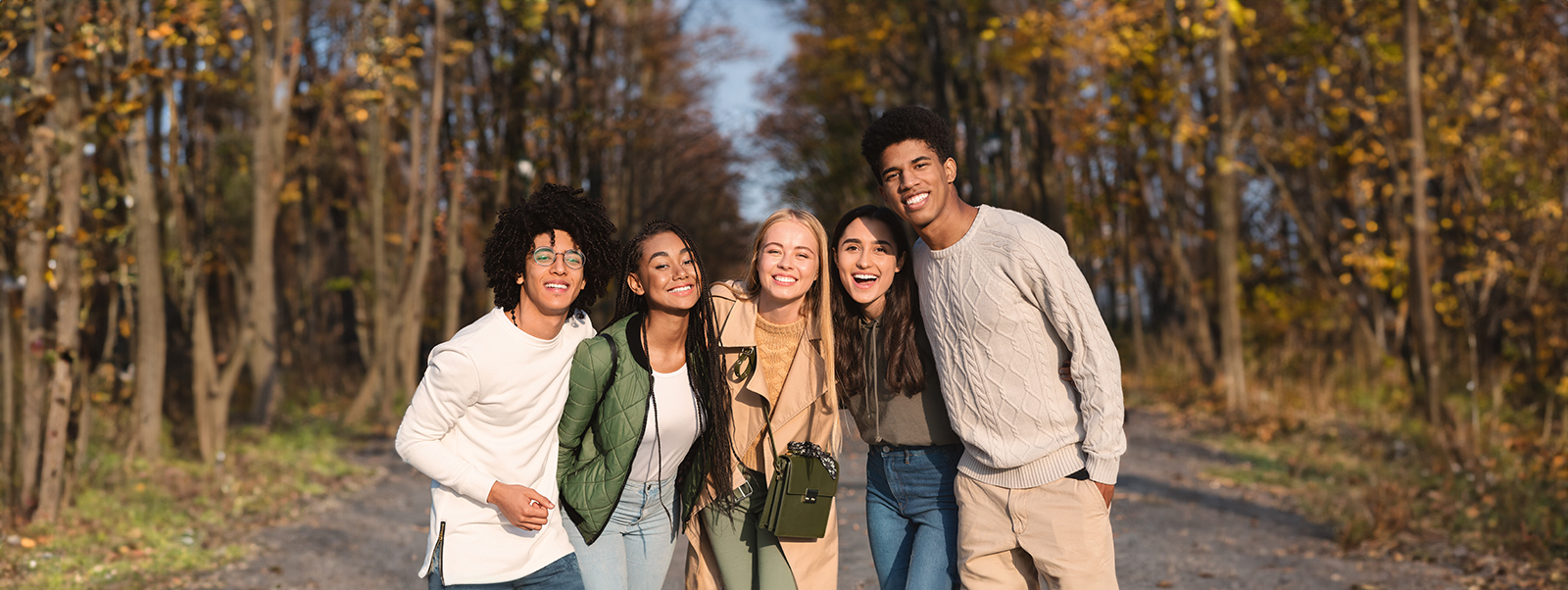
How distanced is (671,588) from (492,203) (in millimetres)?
9598

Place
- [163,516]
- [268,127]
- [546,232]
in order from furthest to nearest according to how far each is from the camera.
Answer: [268,127] → [163,516] → [546,232]

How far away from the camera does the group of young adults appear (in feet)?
10.3

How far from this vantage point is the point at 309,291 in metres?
17.8

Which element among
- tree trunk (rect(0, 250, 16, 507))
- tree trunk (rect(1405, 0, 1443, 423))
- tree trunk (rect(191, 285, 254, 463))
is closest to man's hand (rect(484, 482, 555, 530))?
tree trunk (rect(0, 250, 16, 507))

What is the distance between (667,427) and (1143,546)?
14.9ft

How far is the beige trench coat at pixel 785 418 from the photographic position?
371 cm

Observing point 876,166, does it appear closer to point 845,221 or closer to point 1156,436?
point 845,221

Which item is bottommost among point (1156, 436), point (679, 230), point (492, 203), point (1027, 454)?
point (1156, 436)

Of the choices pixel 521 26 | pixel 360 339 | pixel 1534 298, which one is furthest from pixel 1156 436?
pixel 360 339

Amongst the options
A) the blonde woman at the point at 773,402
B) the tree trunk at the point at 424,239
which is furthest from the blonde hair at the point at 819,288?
the tree trunk at the point at 424,239

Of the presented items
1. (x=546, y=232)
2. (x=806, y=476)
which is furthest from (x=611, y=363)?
(x=806, y=476)

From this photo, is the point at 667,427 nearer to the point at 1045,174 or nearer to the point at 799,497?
the point at 799,497

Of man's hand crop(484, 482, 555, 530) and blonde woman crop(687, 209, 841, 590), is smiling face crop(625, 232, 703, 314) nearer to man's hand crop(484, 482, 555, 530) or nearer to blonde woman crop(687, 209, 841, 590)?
blonde woman crop(687, 209, 841, 590)

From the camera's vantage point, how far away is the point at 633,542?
354cm
